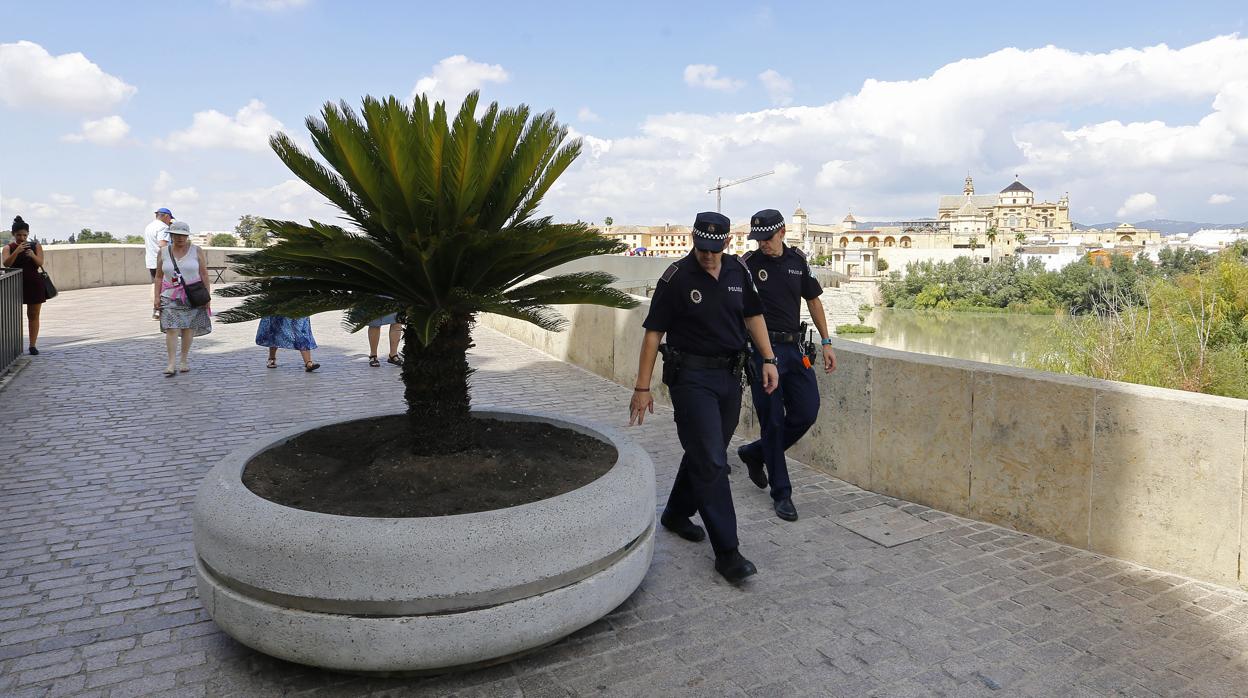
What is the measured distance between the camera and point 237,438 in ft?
21.2

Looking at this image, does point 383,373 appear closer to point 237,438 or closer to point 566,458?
point 237,438

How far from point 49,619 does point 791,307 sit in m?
4.09

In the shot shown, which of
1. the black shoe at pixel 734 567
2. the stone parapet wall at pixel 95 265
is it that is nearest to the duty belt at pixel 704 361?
the black shoe at pixel 734 567

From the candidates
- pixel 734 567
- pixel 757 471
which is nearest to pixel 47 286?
pixel 757 471

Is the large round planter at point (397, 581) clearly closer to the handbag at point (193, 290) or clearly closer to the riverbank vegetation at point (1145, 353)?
the handbag at point (193, 290)

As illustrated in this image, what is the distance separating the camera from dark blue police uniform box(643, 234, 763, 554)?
3.86m

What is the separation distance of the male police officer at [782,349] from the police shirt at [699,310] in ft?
2.96

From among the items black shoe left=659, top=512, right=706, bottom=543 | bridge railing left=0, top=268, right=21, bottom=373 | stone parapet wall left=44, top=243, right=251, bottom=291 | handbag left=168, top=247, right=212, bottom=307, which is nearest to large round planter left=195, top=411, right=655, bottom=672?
black shoe left=659, top=512, right=706, bottom=543

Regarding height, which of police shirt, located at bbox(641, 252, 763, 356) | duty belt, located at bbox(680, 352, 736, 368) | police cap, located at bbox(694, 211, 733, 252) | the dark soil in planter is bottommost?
the dark soil in planter

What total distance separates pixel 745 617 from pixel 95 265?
24.9m

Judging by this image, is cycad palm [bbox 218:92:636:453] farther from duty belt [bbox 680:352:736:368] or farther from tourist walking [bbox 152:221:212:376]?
tourist walking [bbox 152:221:212:376]

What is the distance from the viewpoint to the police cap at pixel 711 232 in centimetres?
388

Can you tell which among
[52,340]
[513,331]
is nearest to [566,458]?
[513,331]

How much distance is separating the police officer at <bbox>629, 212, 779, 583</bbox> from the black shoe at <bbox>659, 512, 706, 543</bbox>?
0.43 metres
